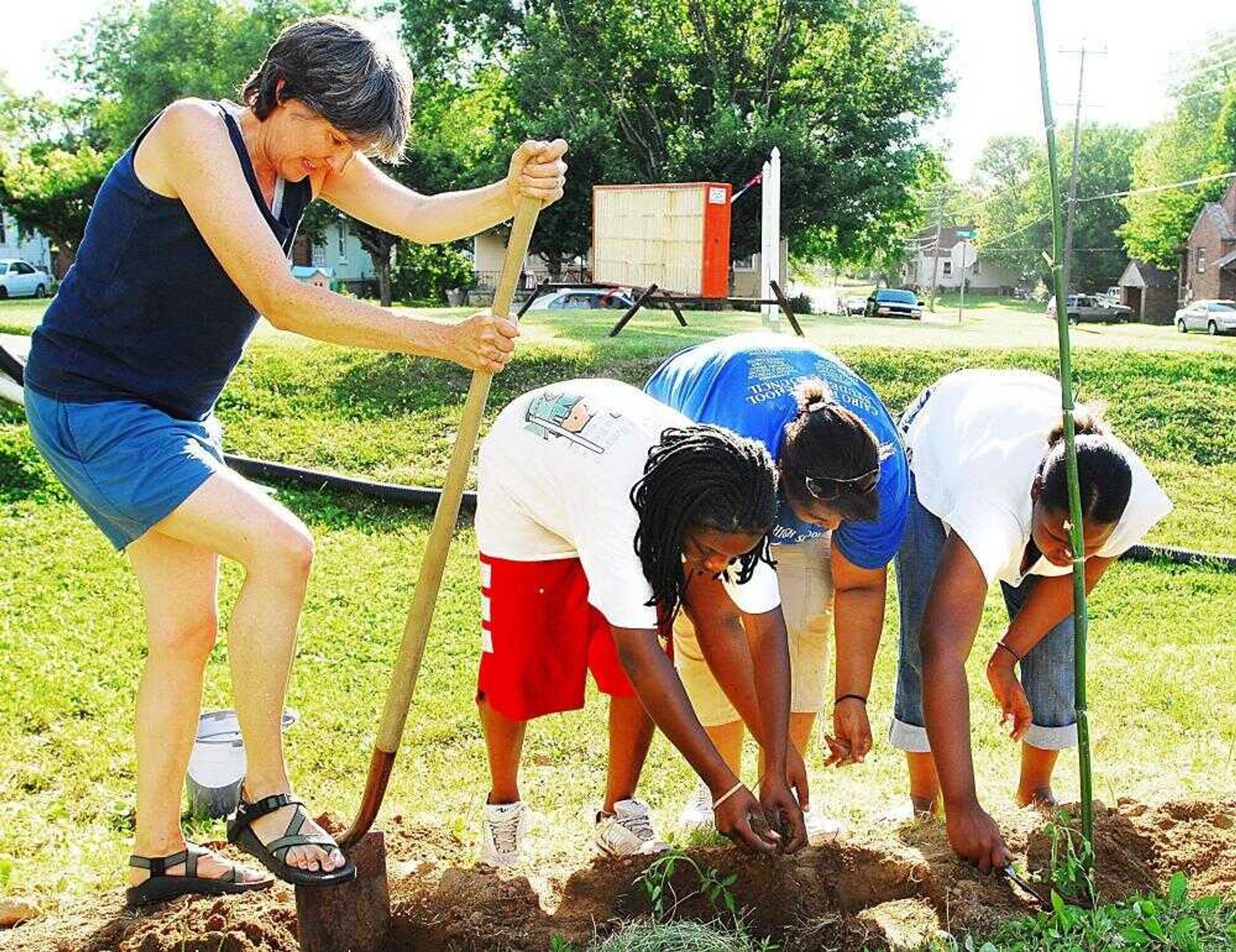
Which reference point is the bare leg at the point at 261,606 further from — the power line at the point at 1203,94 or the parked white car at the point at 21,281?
the power line at the point at 1203,94

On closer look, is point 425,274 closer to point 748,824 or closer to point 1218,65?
point 1218,65

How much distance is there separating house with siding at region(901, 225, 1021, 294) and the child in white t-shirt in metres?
68.9

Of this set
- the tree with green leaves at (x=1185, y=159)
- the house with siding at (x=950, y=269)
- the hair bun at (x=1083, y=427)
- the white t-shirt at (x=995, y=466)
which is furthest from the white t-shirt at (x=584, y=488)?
the house with siding at (x=950, y=269)

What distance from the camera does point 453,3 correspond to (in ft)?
97.5

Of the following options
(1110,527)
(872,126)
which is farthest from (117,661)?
(872,126)

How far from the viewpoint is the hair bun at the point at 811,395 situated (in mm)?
3051

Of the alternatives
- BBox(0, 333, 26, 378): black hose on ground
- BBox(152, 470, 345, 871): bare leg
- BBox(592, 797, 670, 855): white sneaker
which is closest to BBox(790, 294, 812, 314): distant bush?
→ BBox(0, 333, 26, 378): black hose on ground

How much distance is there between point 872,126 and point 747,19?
11.6ft

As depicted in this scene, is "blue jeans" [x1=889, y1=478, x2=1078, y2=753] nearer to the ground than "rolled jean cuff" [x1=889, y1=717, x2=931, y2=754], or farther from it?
farther from it

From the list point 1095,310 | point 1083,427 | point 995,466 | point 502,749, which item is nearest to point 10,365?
point 502,749

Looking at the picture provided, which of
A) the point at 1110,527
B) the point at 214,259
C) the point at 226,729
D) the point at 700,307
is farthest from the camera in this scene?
the point at 700,307

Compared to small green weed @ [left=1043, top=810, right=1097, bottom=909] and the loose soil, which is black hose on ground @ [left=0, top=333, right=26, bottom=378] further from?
small green weed @ [left=1043, top=810, right=1097, bottom=909]

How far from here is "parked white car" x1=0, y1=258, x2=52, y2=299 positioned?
34406mm

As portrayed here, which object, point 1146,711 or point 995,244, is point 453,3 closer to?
point 1146,711
